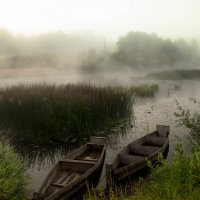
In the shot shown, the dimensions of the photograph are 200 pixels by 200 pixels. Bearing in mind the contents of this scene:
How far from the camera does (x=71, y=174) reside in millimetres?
9805

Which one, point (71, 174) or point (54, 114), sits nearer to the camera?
point (71, 174)

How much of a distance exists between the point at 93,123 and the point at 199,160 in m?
8.76

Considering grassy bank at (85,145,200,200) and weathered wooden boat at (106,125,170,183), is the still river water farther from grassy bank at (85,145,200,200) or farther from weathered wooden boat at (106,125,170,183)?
grassy bank at (85,145,200,200)

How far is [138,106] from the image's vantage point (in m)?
23.7

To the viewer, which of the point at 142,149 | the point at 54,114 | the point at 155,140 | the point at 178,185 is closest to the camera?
the point at 178,185

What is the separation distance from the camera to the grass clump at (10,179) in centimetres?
755

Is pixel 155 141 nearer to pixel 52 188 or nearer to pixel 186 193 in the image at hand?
pixel 52 188

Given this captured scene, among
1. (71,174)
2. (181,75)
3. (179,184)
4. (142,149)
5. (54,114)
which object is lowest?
(71,174)

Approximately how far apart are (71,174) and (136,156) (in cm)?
243

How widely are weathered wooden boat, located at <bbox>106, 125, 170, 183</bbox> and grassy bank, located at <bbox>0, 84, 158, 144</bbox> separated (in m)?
3.06

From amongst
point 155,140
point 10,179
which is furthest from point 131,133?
point 10,179

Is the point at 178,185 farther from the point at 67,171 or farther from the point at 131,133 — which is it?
the point at 131,133

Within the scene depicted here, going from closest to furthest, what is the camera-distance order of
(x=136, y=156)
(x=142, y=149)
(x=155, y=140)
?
(x=136, y=156) → (x=142, y=149) → (x=155, y=140)

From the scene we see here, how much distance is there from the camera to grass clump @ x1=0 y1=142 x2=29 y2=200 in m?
7.55
